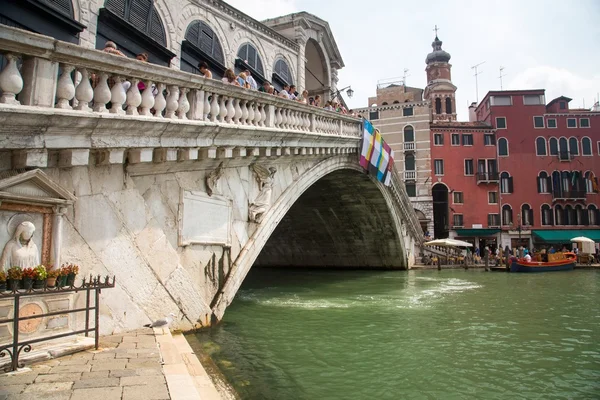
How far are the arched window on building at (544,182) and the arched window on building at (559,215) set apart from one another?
133 cm

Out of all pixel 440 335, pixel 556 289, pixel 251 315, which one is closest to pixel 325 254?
pixel 556 289

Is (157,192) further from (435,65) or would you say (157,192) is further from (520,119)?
(435,65)

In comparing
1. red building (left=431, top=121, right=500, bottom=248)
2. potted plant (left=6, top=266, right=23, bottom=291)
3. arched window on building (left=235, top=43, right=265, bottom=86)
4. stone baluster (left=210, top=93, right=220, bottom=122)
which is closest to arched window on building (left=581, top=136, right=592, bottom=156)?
red building (left=431, top=121, right=500, bottom=248)

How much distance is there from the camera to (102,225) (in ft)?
17.2

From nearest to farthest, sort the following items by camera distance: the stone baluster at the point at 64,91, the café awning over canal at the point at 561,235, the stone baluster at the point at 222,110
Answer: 1. the stone baluster at the point at 64,91
2. the stone baluster at the point at 222,110
3. the café awning over canal at the point at 561,235

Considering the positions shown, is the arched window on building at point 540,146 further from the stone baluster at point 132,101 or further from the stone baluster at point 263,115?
the stone baluster at point 132,101

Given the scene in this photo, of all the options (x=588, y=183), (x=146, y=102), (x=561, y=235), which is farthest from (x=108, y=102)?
(x=588, y=183)

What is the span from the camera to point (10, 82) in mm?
3893

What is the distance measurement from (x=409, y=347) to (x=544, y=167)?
29.6 meters

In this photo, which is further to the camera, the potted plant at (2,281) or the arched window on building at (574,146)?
the arched window on building at (574,146)

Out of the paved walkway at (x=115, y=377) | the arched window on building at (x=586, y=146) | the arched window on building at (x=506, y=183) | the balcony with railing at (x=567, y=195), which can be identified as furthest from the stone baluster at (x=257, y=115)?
the arched window on building at (x=586, y=146)

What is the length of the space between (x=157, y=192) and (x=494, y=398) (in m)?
4.89

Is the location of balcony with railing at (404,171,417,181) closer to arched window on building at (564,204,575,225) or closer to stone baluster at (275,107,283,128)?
arched window on building at (564,204,575,225)

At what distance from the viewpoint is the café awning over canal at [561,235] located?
30234mm
